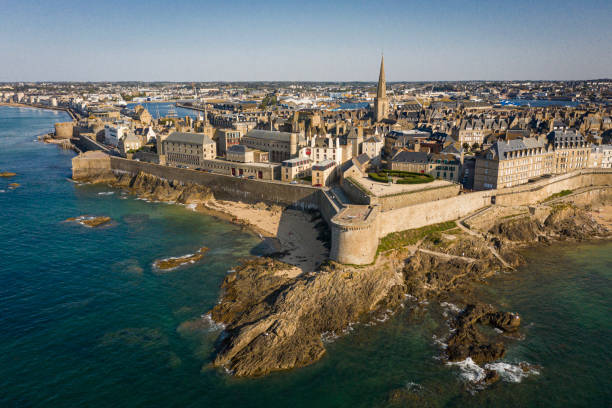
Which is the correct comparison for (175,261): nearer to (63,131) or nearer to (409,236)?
(409,236)

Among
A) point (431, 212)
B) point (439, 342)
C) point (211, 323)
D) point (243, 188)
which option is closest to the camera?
point (439, 342)

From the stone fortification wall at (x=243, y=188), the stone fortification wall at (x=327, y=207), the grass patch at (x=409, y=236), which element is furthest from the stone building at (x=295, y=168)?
the grass patch at (x=409, y=236)

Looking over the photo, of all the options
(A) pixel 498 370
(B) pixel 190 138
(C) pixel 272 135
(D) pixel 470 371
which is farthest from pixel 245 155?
(A) pixel 498 370

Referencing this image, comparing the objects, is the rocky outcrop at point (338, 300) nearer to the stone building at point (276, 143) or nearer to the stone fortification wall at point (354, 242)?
the stone fortification wall at point (354, 242)

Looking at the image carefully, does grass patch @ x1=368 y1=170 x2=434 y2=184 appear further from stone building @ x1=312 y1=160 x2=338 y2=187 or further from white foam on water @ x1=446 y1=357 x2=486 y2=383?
white foam on water @ x1=446 y1=357 x2=486 y2=383

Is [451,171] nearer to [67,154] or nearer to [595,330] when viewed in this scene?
[595,330]
